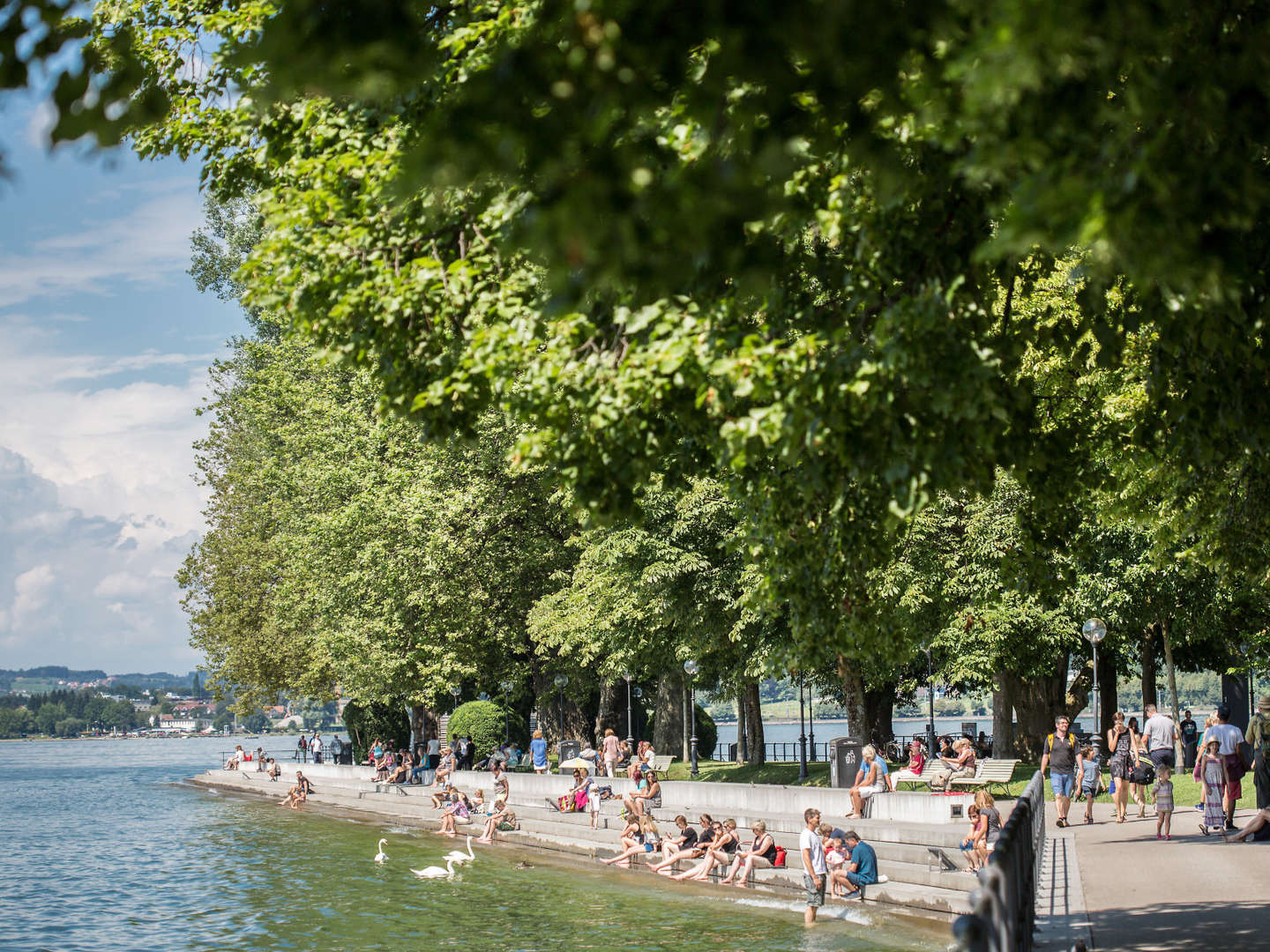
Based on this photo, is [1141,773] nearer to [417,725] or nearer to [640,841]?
[640,841]

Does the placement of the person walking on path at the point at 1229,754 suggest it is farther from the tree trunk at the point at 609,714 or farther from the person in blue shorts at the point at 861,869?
the tree trunk at the point at 609,714

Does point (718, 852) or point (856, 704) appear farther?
point (856, 704)

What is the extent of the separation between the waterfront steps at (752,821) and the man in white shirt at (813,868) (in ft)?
2.38

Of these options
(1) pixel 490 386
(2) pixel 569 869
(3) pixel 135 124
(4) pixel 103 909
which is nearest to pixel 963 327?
(1) pixel 490 386

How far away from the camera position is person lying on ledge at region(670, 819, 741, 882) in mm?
22828

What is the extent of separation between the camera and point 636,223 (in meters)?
4.57

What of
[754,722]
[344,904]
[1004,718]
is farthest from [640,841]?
[1004,718]

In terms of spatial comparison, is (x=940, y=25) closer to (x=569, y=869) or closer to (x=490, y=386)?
(x=490, y=386)

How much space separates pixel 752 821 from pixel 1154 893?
12526 millimetres

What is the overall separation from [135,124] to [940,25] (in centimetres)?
302

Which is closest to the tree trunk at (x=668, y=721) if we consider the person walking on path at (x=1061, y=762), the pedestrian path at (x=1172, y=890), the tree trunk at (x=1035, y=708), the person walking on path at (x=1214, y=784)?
the tree trunk at (x=1035, y=708)

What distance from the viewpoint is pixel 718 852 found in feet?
75.2

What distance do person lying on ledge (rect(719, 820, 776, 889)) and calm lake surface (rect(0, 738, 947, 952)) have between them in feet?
2.11

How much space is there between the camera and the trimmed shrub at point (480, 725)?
142 feet
